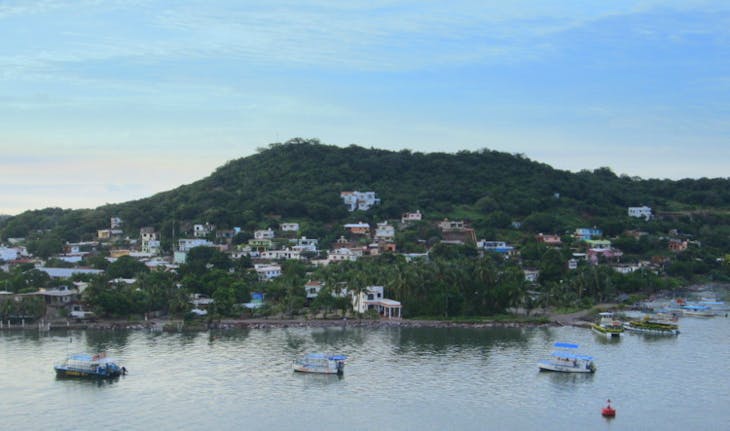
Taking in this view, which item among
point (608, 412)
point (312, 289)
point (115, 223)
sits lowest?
point (608, 412)

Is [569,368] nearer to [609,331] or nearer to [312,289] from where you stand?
[609,331]

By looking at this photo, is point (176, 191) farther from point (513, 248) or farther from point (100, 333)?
point (100, 333)

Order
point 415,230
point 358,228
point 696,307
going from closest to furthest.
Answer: point 696,307 < point 415,230 < point 358,228

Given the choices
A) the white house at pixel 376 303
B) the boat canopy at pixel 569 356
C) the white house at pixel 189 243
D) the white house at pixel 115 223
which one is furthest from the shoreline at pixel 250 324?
the white house at pixel 115 223

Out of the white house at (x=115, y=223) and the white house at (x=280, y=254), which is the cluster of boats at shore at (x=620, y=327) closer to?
the white house at (x=280, y=254)

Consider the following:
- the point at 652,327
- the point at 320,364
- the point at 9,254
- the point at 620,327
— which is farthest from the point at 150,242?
the point at 652,327
